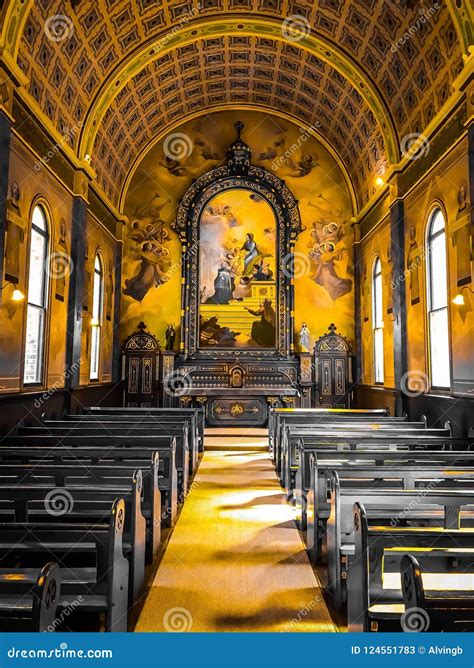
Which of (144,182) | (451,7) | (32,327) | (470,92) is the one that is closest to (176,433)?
(32,327)

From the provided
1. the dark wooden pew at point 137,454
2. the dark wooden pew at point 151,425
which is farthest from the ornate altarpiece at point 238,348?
the dark wooden pew at point 137,454

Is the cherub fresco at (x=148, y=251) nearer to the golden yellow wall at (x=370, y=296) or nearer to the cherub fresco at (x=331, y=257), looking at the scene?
the cherub fresco at (x=331, y=257)

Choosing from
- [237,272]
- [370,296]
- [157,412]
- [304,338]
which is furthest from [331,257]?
[157,412]

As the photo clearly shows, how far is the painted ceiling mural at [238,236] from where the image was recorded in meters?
19.0

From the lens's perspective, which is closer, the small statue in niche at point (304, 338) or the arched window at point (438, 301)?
the arched window at point (438, 301)

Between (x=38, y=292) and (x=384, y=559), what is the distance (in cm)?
1016

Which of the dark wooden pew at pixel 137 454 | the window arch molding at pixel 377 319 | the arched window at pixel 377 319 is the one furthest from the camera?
the arched window at pixel 377 319

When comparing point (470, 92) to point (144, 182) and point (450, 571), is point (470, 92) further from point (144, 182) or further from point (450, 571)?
point (144, 182)

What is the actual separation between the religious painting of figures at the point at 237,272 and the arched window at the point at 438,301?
7419 mm

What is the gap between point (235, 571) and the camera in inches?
211

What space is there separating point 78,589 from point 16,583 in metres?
0.85

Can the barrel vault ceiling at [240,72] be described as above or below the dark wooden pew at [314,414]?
above

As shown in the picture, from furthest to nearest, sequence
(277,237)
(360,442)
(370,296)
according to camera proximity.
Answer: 1. (277,237)
2. (370,296)
3. (360,442)

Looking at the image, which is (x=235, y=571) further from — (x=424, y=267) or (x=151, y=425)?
(x=424, y=267)
